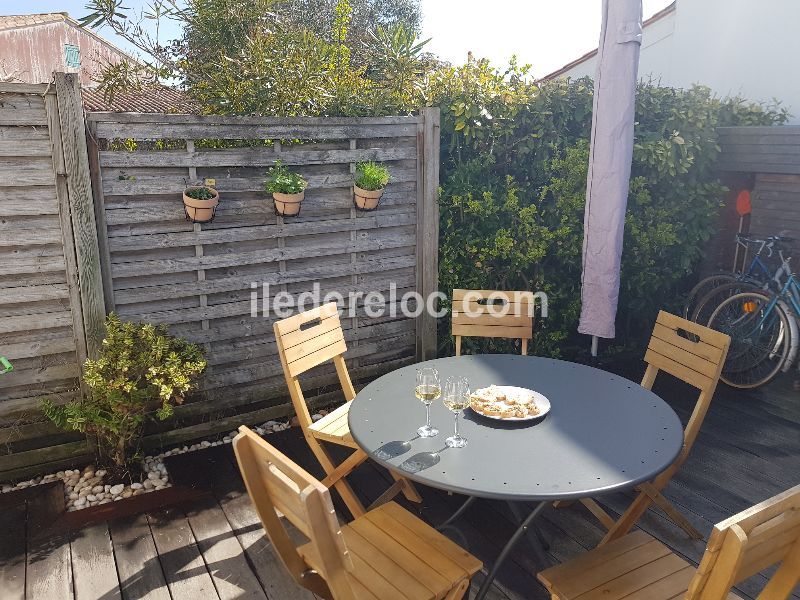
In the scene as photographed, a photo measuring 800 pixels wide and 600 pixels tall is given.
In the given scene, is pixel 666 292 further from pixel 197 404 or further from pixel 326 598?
pixel 326 598

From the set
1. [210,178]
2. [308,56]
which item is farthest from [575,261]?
[210,178]

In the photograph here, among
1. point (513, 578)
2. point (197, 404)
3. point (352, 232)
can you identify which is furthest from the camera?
point (352, 232)

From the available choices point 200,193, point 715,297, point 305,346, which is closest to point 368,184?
point 200,193

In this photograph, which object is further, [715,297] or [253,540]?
[715,297]

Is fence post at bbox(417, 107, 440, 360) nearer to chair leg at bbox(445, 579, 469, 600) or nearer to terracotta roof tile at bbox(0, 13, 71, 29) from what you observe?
chair leg at bbox(445, 579, 469, 600)

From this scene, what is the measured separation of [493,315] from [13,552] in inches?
103

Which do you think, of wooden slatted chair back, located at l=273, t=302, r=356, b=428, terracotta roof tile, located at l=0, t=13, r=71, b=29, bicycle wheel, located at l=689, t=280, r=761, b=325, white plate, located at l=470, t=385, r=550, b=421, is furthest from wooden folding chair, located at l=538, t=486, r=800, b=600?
terracotta roof tile, located at l=0, t=13, r=71, b=29

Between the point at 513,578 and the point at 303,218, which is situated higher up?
the point at 303,218

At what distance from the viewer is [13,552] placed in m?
2.88

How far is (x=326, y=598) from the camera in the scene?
2.01 m

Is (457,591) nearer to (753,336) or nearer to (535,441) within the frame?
(535,441)

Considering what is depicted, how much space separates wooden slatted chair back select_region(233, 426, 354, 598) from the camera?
154 cm

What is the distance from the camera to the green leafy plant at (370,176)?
13.4 ft

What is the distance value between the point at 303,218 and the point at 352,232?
365 mm
